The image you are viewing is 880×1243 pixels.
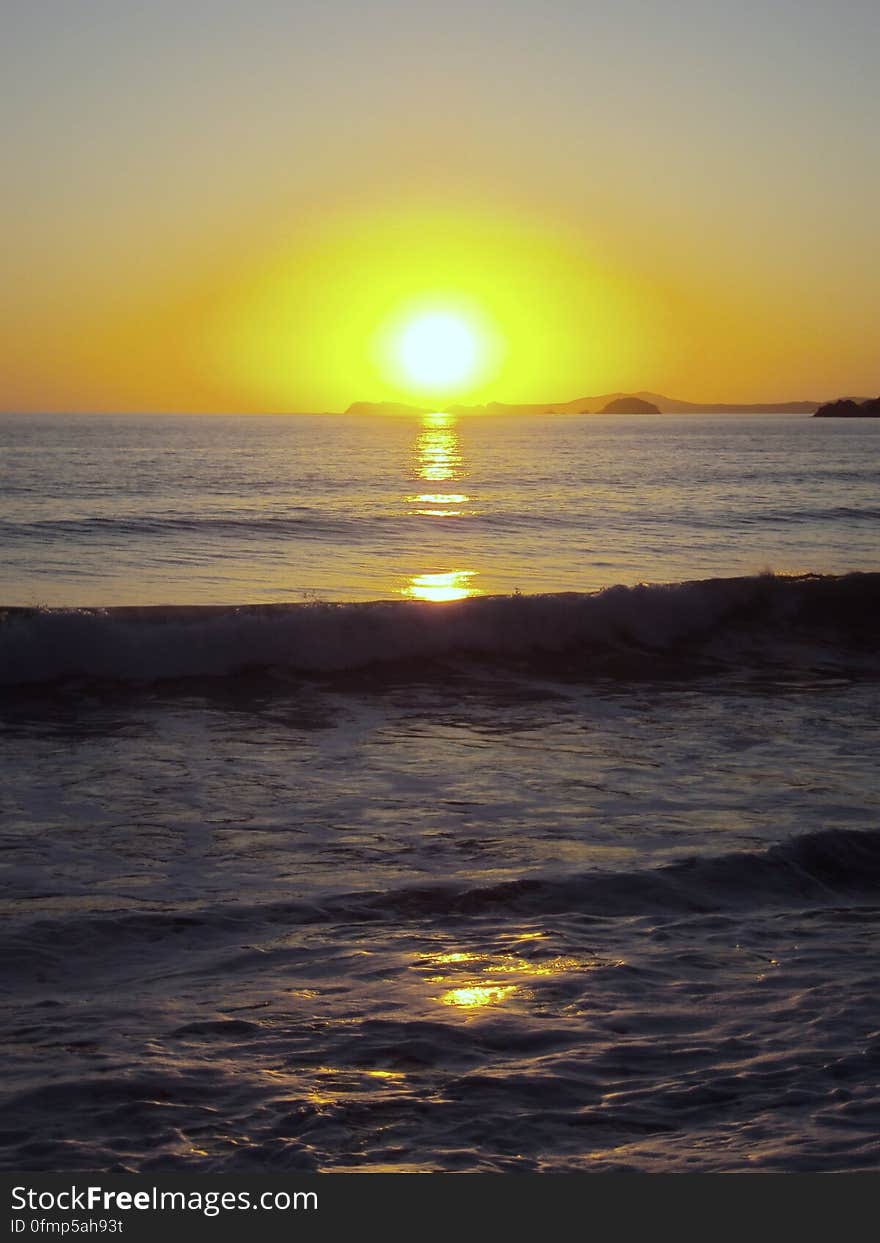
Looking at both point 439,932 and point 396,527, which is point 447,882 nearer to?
point 439,932

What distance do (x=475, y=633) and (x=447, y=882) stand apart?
31.8ft

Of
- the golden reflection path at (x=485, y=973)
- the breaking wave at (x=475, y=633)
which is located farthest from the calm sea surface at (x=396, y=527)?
the golden reflection path at (x=485, y=973)

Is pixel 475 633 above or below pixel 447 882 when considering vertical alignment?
above

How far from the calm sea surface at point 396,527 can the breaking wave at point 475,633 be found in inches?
170

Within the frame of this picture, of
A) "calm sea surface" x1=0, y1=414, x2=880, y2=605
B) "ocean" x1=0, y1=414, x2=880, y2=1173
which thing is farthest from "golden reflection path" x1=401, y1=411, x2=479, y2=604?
"ocean" x1=0, y1=414, x2=880, y2=1173

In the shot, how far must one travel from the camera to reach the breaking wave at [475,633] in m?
14.9

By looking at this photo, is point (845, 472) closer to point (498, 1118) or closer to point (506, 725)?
point (506, 725)

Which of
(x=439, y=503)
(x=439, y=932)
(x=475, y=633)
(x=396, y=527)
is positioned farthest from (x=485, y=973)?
(x=439, y=503)

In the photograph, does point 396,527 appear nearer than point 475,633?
No

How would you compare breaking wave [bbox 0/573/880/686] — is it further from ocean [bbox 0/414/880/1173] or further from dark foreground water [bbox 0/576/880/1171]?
dark foreground water [bbox 0/576/880/1171]

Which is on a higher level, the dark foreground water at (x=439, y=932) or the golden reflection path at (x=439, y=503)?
the golden reflection path at (x=439, y=503)

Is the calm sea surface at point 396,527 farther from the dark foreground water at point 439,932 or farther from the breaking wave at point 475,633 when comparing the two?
the dark foreground water at point 439,932

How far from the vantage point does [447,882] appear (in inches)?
281

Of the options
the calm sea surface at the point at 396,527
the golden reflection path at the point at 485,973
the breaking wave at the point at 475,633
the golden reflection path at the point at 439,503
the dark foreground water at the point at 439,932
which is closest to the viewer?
the dark foreground water at the point at 439,932
